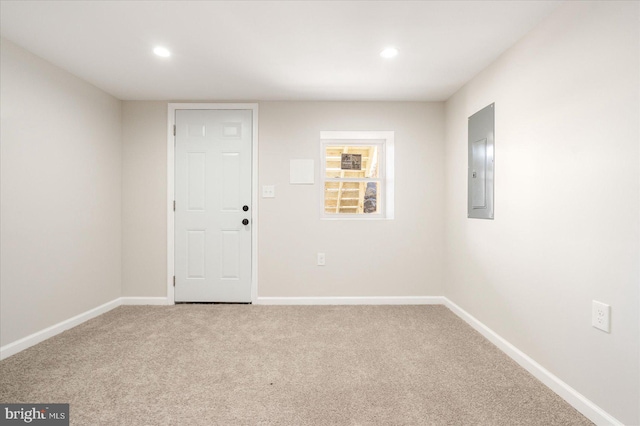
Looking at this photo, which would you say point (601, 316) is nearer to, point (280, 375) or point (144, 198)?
point (280, 375)

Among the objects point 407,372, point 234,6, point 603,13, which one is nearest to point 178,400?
point 407,372

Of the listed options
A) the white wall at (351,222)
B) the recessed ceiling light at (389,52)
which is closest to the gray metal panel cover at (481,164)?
the white wall at (351,222)

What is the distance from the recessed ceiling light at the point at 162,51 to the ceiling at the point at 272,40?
0.18 ft

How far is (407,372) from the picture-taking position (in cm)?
205

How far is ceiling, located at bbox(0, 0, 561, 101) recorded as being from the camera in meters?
1.91

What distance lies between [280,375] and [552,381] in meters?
1.61

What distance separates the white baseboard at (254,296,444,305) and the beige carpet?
0.52 m

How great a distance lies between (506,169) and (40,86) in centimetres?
368

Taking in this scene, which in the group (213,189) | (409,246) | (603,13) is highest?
(603,13)

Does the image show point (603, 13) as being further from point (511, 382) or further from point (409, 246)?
point (409, 246)

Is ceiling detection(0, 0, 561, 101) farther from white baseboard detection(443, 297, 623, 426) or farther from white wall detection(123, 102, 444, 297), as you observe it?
white baseboard detection(443, 297, 623, 426)

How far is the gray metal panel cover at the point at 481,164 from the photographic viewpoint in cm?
260

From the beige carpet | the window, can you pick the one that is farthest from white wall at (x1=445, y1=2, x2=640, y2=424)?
the window

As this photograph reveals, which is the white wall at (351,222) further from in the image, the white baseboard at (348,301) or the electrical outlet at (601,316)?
the electrical outlet at (601,316)
